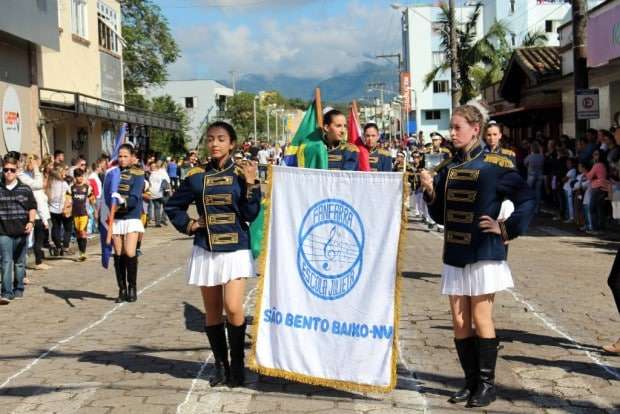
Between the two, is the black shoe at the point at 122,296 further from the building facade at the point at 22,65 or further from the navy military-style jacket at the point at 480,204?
the building facade at the point at 22,65

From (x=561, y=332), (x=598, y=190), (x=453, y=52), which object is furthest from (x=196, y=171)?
(x=453, y=52)

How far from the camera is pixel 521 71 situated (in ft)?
109

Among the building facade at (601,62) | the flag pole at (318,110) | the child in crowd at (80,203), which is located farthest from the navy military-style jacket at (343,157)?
the child in crowd at (80,203)

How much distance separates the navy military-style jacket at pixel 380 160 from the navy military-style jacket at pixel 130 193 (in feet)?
9.78

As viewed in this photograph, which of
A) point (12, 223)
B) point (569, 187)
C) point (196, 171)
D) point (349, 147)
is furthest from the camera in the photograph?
point (569, 187)

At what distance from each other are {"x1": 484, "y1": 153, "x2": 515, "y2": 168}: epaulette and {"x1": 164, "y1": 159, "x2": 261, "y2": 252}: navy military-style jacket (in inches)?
67.3

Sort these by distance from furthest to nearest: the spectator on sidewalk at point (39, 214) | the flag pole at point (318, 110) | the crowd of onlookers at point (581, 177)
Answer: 1. the crowd of onlookers at point (581, 177)
2. the spectator on sidewalk at point (39, 214)
3. the flag pole at point (318, 110)

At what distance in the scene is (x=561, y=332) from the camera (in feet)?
25.8

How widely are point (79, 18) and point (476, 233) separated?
27.4 m

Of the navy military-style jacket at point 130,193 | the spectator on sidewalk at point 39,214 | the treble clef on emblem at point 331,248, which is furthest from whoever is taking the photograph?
the spectator on sidewalk at point 39,214

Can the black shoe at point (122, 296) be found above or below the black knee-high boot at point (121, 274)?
below

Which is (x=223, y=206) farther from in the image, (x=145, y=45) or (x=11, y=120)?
(x=145, y=45)

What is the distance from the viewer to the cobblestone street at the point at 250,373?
5.83 m

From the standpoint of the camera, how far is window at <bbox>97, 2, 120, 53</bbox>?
33.2m
